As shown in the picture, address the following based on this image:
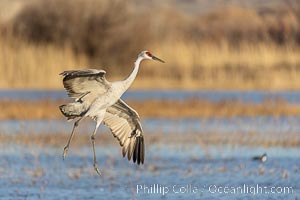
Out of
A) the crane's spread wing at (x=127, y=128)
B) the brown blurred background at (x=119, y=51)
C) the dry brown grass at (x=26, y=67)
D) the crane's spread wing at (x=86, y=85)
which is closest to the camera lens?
the crane's spread wing at (x=86, y=85)

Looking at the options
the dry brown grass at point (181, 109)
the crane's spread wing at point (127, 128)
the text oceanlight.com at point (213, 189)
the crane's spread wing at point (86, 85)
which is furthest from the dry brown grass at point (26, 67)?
the text oceanlight.com at point (213, 189)

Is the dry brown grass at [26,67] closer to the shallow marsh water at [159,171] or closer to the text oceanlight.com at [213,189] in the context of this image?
the shallow marsh water at [159,171]

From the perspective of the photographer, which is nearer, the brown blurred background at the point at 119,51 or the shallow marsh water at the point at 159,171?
the shallow marsh water at the point at 159,171

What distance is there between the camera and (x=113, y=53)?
27.7m

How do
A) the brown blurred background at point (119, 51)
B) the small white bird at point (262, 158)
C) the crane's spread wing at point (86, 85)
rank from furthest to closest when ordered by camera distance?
1. the brown blurred background at point (119, 51)
2. the small white bird at point (262, 158)
3. the crane's spread wing at point (86, 85)

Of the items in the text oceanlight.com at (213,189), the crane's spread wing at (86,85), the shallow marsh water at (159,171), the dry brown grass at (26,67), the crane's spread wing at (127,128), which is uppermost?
the dry brown grass at (26,67)

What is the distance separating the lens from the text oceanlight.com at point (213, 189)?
37.1ft

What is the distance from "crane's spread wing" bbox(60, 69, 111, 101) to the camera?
1113 centimetres

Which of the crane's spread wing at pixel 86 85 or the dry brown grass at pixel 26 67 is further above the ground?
the dry brown grass at pixel 26 67

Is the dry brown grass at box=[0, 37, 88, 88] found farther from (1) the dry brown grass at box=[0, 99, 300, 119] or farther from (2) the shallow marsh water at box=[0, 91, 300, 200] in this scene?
(2) the shallow marsh water at box=[0, 91, 300, 200]

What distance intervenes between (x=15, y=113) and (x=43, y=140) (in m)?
3.28

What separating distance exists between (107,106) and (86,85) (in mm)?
362

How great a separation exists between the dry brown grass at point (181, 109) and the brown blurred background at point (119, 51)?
4.77 metres

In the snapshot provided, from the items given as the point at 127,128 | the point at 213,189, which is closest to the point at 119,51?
the point at 127,128
